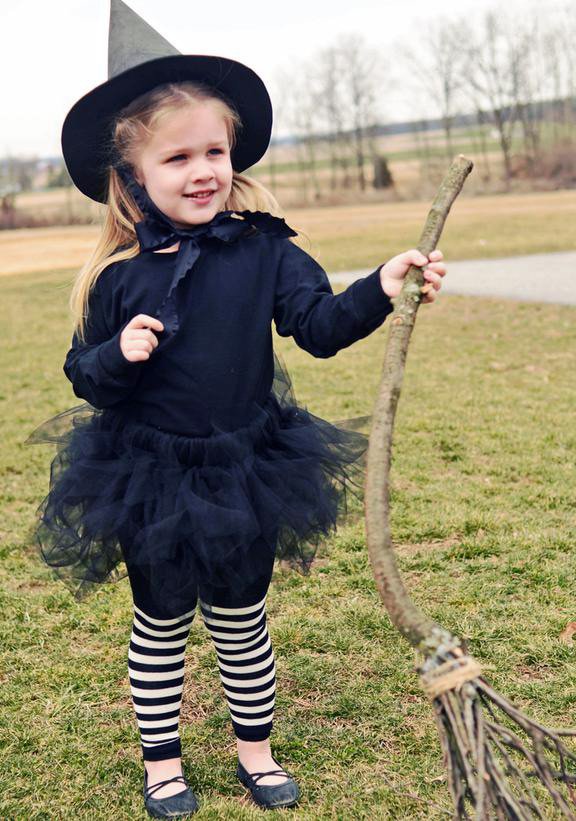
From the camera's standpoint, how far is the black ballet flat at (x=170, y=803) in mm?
2398

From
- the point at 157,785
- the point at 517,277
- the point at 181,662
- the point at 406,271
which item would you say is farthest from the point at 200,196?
the point at 517,277

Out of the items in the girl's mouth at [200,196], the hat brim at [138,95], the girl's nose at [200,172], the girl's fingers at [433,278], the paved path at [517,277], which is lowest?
the paved path at [517,277]

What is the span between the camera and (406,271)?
2.08 meters

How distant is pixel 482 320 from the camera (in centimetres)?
941

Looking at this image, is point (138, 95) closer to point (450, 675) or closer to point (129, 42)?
point (129, 42)

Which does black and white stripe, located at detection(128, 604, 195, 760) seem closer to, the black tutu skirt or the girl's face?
the black tutu skirt

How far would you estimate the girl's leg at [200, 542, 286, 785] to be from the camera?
7.97 feet

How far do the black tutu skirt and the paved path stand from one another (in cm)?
784

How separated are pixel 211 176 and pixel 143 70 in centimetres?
29

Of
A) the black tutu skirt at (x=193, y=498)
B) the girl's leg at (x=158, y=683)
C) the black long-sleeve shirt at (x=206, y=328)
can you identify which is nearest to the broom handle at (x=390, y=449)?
the black long-sleeve shirt at (x=206, y=328)

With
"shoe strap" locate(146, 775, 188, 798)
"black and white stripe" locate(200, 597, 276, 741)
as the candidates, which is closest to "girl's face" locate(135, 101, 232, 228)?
"black and white stripe" locate(200, 597, 276, 741)

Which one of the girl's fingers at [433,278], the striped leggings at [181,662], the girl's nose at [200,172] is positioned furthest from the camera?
the striped leggings at [181,662]

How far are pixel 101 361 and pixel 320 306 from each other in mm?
522

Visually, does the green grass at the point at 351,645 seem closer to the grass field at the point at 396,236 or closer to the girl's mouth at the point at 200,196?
the girl's mouth at the point at 200,196
